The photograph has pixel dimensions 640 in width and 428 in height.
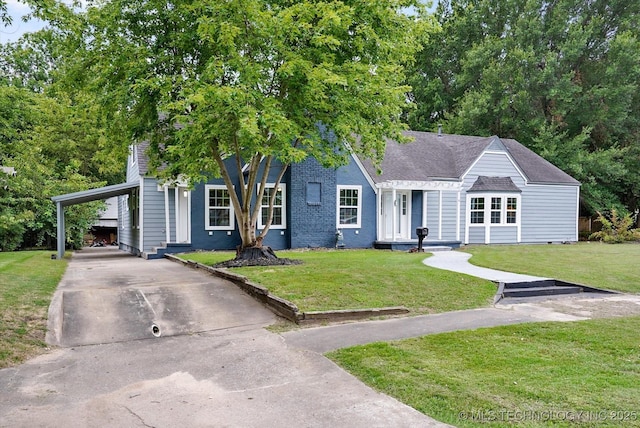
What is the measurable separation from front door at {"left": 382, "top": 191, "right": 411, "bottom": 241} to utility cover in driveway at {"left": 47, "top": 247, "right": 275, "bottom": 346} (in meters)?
9.98

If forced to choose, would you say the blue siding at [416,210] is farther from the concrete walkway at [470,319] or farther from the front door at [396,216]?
the concrete walkway at [470,319]

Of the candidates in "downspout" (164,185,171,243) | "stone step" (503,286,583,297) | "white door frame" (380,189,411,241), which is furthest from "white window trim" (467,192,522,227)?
"downspout" (164,185,171,243)

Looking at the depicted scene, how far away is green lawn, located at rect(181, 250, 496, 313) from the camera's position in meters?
8.04

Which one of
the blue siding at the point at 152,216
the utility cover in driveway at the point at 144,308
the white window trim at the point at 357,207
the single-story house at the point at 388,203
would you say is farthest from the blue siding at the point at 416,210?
the utility cover in driveway at the point at 144,308

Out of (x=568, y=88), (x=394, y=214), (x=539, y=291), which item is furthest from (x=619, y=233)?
(x=539, y=291)

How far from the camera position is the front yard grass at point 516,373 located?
12.3 ft

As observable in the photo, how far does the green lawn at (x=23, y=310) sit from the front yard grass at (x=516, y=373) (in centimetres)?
391

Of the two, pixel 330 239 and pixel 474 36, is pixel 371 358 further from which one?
pixel 474 36

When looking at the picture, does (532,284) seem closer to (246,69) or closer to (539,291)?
(539,291)

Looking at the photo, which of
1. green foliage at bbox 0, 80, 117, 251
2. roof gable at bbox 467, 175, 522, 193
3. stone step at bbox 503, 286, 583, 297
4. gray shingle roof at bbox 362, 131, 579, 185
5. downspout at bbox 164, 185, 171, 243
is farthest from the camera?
roof gable at bbox 467, 175, 522, 193

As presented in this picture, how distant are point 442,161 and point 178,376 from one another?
18956 mm

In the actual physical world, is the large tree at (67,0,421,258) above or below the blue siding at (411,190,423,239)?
above

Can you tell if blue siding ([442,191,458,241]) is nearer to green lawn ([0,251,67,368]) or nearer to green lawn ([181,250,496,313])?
green lawn ([181,250,496,313])

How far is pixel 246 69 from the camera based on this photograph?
9.53 meters
